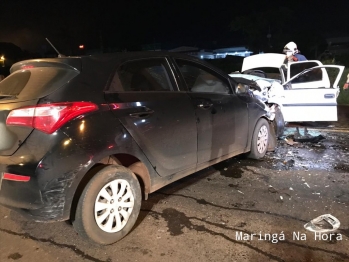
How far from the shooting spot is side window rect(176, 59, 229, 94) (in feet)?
12.6

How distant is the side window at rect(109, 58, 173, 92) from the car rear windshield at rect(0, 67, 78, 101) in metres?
0.43

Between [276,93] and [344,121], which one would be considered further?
[344,121]

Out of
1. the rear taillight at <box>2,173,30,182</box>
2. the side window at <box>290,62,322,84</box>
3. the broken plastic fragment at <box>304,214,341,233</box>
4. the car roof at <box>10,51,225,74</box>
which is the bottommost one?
the broken plastic fragment at <box>304,214,341,233</box>

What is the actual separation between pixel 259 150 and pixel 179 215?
218cm

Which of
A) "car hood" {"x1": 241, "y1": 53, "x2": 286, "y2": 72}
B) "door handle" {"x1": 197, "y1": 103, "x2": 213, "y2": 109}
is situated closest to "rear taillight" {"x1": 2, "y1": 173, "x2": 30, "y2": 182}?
"door handle" {"x1": 197, "y1": 103, "x2": 213, "y2": 109}

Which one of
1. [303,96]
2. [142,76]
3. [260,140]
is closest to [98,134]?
[142,76]

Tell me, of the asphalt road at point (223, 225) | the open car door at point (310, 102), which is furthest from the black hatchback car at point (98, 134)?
the open car door at point (310, 102)

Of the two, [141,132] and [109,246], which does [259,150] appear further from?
[109,246]

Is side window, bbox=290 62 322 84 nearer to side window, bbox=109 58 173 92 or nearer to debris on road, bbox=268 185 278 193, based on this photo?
debris on road, bbox=268 185 278 193

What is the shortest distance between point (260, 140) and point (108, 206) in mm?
3040

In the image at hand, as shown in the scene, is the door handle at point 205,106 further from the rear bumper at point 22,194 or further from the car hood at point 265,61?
the car hood at point 265,61

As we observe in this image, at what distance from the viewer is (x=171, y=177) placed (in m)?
3.56

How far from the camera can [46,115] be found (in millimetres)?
2580

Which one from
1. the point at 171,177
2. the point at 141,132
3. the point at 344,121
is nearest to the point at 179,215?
the point at 171,177
